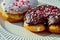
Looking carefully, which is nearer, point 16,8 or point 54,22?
point 54,22

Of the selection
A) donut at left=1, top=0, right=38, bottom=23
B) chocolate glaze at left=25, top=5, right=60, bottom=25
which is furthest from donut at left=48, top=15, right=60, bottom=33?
donut at left=1, top=0, right=38, bottom=23

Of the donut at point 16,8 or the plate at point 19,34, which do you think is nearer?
the plate at point 19,34

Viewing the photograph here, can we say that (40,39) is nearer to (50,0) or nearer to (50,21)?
(50,21)

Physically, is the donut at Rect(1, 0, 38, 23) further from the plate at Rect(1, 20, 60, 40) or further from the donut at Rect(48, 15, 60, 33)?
the donut at Rect(48, 15, 60, 33)

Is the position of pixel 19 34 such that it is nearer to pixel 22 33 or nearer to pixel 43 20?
pixel 22 33

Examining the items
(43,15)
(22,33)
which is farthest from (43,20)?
(22,33)

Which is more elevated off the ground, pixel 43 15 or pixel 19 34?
pixel 43 15

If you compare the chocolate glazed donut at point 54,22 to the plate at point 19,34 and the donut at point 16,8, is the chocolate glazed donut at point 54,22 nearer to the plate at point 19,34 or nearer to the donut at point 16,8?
the plate at point 19,34

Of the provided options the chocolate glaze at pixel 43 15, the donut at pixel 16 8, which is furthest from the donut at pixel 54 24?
the donut at pixel 16 8
